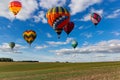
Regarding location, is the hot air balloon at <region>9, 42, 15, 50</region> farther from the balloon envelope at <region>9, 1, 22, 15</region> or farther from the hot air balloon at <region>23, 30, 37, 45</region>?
the balloon envelope at <region>9, 1, 22, 15</region>

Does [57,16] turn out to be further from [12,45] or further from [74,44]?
[12,45]

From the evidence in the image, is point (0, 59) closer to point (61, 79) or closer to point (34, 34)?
point (34, 34)

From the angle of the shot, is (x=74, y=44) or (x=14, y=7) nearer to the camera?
(x=14, y=7)

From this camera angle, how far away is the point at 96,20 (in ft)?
267

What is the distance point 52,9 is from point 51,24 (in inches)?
132

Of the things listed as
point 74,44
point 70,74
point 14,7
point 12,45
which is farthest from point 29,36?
point 70,74

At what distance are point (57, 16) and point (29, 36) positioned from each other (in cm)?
2408

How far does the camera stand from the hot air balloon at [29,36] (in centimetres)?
8484

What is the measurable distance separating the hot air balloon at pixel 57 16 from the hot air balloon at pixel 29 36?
20.0m

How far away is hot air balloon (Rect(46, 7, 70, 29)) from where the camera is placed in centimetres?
6406

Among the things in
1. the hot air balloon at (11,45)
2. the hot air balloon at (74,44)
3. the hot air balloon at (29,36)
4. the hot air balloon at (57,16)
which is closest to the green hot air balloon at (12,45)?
the hot air balloon at (11,45)

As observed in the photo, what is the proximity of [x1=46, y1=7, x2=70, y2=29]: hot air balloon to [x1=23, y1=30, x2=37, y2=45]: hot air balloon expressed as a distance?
19974 mm

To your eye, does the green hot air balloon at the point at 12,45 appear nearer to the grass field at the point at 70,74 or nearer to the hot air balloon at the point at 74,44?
the hot air balloon at the point at 74,44

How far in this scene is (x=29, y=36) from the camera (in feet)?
282
